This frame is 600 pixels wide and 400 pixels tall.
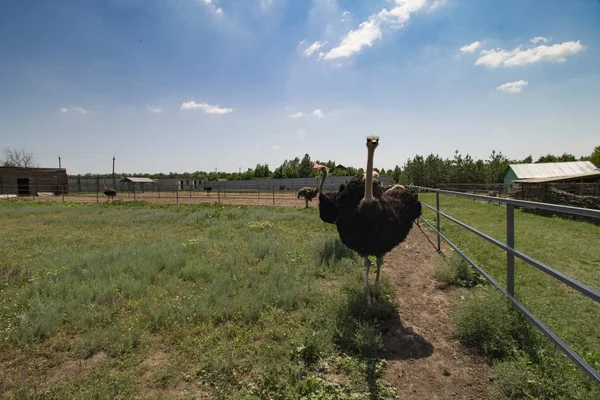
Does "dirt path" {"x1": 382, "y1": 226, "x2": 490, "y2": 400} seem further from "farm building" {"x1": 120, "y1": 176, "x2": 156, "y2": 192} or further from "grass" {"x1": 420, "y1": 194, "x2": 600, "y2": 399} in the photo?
"farm building" {"x1": 120, "y1": 176, "x2": 156, "y2": 192}

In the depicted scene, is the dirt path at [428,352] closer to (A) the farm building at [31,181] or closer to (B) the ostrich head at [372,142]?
(B) the ostrich head at [372,142]

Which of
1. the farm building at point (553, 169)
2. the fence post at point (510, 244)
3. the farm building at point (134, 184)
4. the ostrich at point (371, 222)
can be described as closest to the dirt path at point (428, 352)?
the ostrich at point (371, 222)

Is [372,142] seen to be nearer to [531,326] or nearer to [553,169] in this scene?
[531,326]

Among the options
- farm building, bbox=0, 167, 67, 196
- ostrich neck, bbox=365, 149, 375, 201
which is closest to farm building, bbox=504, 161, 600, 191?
ostrich neck, bbox=365, 149, 375, 201

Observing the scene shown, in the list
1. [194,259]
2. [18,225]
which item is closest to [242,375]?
[194,259]

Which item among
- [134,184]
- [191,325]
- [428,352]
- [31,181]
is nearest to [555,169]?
[428,352]

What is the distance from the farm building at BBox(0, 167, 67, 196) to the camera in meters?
34.0

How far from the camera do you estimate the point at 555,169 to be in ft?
99.1

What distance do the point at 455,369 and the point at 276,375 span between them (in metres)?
1.70

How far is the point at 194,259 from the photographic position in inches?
247

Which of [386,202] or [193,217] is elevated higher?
[386,202]

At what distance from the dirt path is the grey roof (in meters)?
31.9

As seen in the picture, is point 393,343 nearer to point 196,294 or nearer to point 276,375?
point 276,375

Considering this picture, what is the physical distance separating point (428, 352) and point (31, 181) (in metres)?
46.4
